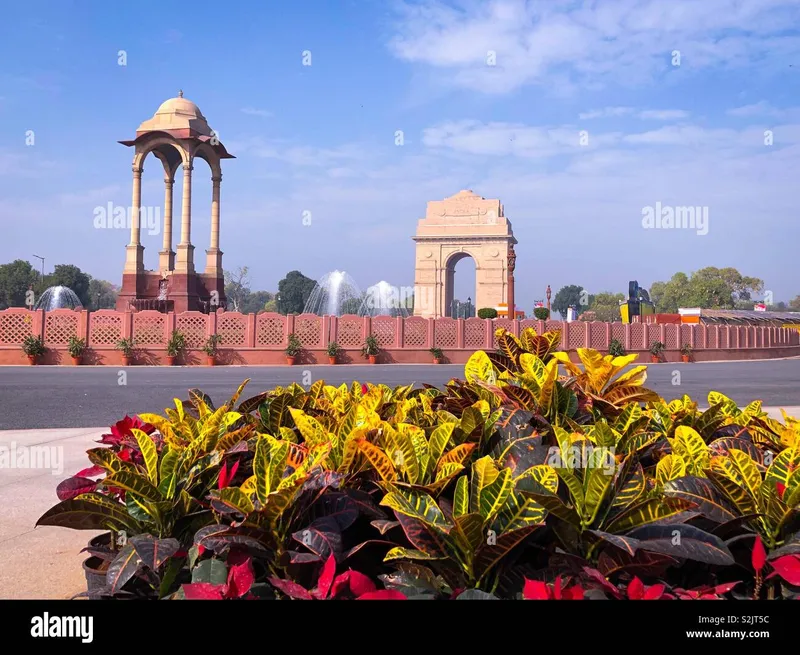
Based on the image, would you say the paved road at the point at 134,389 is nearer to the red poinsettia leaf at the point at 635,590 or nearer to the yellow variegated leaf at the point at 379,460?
the yellow variegated leaf at the point at 379,460

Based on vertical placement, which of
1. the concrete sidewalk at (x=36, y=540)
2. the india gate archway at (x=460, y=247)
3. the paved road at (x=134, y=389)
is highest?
the india gate archway at (x=460, y=247)

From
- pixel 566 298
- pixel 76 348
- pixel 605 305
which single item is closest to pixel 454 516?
pixel 76 348

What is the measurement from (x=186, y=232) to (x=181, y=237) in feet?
1.04

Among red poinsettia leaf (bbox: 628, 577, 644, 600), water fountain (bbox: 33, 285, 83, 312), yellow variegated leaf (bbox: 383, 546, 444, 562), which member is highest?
water fountain (bbox: 33, 285, 83, 312)

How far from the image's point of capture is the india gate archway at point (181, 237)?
3036 centimetres

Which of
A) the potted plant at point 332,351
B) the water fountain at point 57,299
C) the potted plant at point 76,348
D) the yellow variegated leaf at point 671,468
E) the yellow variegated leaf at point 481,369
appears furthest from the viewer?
the water fountain at point 57,299

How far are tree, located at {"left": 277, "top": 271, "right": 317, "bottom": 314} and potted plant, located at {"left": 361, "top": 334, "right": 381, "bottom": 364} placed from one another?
7663 cm

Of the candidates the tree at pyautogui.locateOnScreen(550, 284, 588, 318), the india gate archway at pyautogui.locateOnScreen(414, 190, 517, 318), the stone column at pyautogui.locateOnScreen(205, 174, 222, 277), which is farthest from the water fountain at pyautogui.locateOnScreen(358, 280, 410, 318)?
the tree at pyautogui.locateOnScreen(550, 284, 588, 318)

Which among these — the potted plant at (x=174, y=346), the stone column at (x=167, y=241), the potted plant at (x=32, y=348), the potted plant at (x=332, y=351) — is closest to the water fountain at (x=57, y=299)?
the stone column at (x=167, y=241)

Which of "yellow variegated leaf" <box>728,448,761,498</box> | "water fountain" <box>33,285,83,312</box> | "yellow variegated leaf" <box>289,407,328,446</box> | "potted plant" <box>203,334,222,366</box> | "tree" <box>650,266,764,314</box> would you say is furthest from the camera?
"tree" <box>650,266,764,314</box>

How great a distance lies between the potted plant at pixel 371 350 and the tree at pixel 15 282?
6686cm

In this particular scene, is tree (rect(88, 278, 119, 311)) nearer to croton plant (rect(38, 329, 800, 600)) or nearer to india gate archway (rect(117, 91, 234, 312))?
india gate archway (rect(117, 91, 234, 312))

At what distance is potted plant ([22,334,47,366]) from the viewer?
2230 cm
